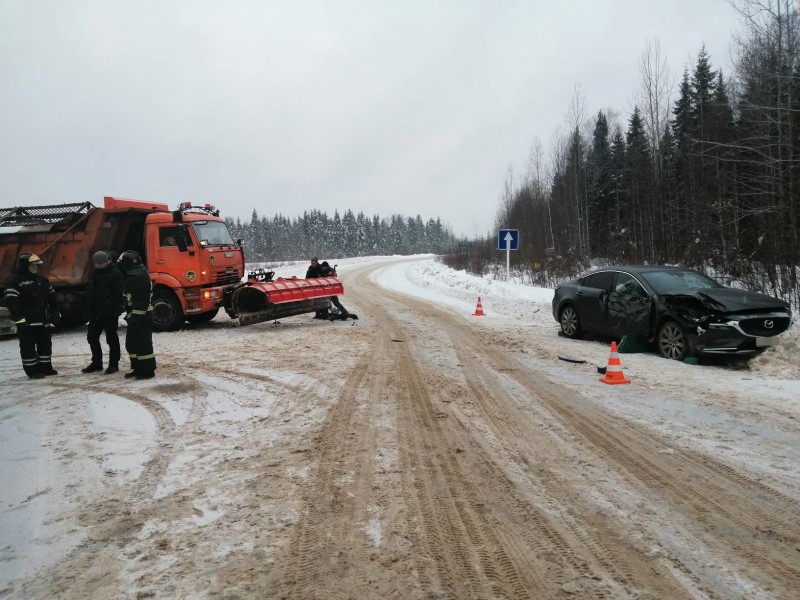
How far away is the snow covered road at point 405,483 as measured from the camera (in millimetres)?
2645

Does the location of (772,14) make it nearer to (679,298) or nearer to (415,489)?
(679,298)

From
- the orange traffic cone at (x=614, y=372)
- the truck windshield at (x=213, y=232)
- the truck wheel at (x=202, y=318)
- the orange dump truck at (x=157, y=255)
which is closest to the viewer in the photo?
the orange traffic cone at (x=614, y=372)

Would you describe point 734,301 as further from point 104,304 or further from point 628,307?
point 104,304

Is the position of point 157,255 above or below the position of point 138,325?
above

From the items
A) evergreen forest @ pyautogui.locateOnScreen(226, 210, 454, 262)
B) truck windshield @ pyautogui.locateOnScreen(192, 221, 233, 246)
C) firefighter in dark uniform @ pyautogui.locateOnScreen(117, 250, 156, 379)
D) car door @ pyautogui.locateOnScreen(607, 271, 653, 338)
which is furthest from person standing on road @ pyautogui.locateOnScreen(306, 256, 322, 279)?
evergreen forest @ pyautogui.locateOnScreen(226, 210, 454, 262)

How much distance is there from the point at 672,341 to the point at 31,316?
10.5 m

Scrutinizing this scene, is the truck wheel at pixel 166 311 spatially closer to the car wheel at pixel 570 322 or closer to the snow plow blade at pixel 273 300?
the snow plow blade at pixel 273 300

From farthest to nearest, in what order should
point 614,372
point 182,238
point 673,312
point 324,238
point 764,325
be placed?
point 324,238 → point 182,238 → point 673,312 → point 764,325 → point 614,372

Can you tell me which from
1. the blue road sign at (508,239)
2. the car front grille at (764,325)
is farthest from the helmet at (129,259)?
the blue road sign at (508,239)

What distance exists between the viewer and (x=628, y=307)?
9.04 metres

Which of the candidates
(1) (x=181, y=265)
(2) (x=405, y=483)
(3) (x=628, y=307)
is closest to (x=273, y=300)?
(1) (x=181, y=265)

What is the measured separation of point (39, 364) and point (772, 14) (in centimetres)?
2359

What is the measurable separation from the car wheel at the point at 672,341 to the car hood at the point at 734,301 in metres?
0.52

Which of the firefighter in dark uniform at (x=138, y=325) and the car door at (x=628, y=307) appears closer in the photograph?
the firefighter in dark uniform at (x=138, y=325)
